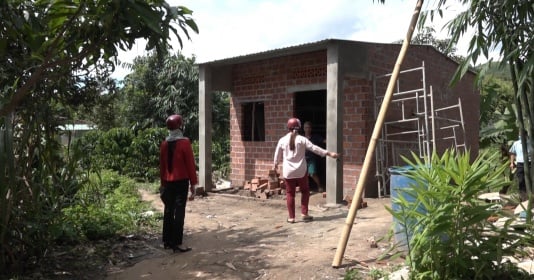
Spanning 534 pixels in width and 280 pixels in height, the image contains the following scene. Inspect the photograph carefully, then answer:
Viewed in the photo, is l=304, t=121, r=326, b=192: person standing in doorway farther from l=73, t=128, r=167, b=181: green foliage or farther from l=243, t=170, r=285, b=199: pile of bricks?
l=73, t=128, r=167, b=181: green foliage

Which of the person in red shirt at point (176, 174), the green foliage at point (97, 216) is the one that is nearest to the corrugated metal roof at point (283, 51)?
the person in red shirt at point (176, 174)

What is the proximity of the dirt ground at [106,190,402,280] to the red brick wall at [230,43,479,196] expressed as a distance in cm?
141

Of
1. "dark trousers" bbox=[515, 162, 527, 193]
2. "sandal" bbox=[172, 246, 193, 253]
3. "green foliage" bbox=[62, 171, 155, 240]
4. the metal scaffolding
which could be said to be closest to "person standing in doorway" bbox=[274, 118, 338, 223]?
"sandal" bbox=[172, 246, 193, 253]

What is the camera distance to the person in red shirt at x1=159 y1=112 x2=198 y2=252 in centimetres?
586

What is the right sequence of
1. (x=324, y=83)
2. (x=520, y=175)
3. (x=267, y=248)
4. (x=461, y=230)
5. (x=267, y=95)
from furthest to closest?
(x=267, y=95), (x=324, y=83), (x=520, y=175), (x=267, y=248), (x=461, y=230)

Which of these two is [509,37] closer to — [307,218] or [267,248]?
[267,248]

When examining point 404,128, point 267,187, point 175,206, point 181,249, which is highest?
point 404,128

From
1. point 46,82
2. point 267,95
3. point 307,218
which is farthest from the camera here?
point 267,95

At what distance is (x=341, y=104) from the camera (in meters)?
8.15

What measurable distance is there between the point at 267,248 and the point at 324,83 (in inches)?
182

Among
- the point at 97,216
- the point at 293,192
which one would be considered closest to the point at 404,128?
the point at 293,192

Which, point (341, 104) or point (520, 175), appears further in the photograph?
point (341, 104)

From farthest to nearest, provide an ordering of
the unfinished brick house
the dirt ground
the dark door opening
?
the dark door opening
the unfinished brick house
the dirt ground

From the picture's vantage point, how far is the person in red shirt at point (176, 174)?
19.2 feet
